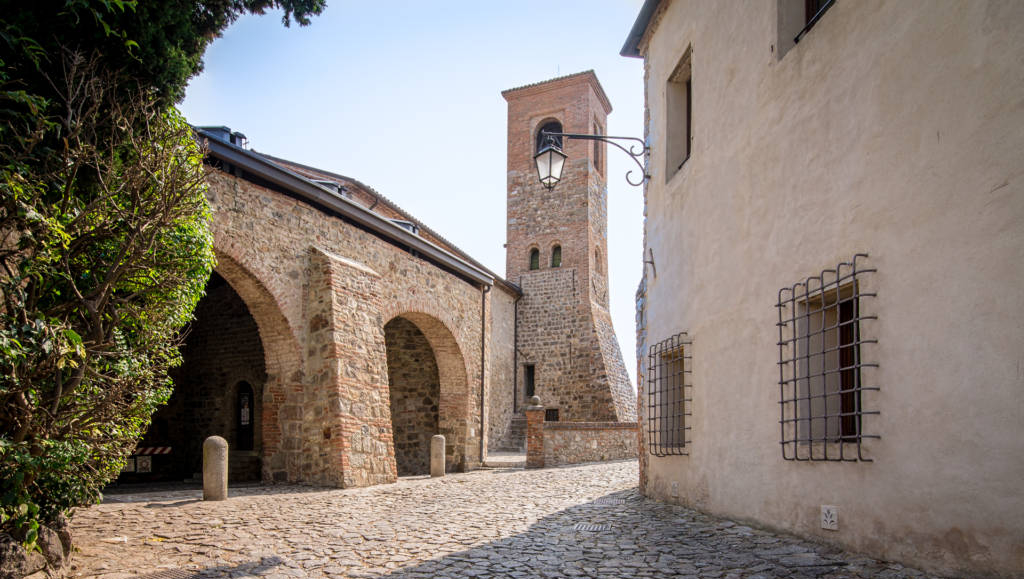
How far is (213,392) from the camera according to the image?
549 inches

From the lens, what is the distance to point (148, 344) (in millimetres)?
4945

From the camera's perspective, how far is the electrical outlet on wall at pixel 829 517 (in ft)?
13.9

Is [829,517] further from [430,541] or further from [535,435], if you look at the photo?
[535,435]

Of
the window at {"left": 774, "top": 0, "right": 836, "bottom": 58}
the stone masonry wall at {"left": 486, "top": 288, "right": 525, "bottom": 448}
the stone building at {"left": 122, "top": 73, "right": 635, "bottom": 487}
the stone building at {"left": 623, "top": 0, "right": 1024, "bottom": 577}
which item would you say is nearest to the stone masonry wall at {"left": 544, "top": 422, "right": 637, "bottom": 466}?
the stone building at {"left": 122, "top": 73, "right": 635, "bottom": 487}

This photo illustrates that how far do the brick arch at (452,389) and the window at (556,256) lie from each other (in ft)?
34.0

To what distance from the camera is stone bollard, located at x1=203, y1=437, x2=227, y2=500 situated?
765 centimetres

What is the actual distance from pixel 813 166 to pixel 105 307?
202 inches

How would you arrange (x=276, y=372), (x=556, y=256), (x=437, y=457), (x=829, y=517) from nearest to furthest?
(x=829, y=517) < (x=276, y=372) < (x=437, y=457) < (x=556, y=256)

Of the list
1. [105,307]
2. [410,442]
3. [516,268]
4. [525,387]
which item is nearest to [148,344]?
[105,307]

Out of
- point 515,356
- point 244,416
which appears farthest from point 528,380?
point 244,416

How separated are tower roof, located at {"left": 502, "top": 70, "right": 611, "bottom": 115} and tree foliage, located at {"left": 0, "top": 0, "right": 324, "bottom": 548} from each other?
20692mm

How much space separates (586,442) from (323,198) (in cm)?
834

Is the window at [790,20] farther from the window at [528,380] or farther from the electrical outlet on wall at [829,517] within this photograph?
the window at [528,380]

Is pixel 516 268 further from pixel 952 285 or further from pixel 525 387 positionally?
pixel 952 285
